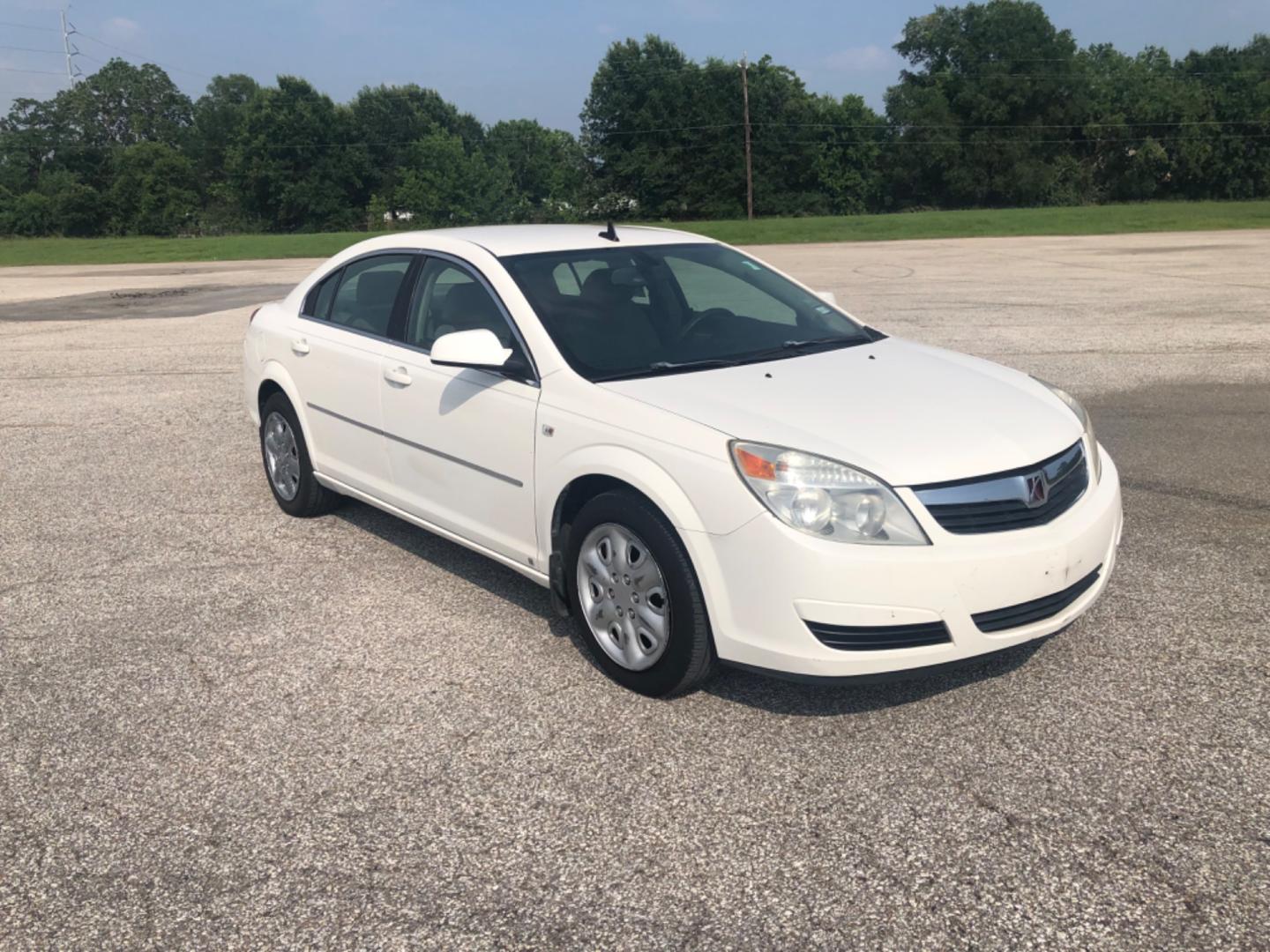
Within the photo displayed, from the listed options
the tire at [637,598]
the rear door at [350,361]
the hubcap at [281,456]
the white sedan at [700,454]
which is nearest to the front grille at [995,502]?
the white sedan at [700,454]

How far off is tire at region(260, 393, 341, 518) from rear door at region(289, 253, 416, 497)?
0.19m

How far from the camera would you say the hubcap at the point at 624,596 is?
152 inches

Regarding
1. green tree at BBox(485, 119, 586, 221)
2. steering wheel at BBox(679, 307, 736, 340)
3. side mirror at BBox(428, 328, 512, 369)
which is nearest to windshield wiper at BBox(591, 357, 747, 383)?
steering wheel at BBox(679, 307, 736, 340)

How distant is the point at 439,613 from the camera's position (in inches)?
193

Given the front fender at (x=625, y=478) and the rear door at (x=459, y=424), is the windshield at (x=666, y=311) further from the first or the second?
the front fender at (x=625, y=478)

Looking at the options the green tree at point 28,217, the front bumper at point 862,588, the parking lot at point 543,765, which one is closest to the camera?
the parking lot at point 543,765

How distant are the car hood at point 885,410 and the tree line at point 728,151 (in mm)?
70211

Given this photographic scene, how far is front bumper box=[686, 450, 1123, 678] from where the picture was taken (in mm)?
3420

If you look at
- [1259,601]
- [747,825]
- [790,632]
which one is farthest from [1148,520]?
[747,825]

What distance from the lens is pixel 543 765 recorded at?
140 inches

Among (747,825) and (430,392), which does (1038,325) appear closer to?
(430,392)

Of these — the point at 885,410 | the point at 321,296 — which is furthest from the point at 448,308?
the point at 885,410

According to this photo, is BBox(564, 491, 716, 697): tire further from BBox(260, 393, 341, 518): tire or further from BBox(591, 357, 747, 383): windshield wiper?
BBox(260, 393, 341, 518): tire

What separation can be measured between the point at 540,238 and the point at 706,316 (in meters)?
0.92
